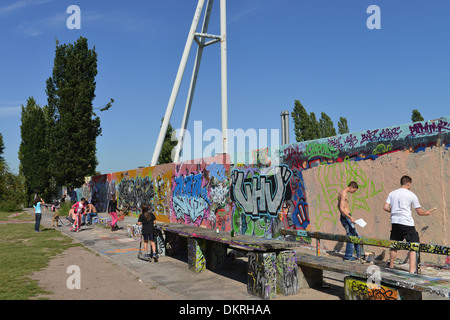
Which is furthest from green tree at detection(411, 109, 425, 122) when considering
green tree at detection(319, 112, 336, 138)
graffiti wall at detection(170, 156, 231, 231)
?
graffiti wall at detection(170, 156, 231, 231)

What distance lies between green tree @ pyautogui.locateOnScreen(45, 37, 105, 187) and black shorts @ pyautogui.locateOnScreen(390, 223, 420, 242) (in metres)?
22.5

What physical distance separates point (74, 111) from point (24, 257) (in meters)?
16.9

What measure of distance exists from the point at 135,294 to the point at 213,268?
2202 millimetres

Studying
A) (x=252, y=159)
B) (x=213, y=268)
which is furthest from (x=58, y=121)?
(x=213, y=268)

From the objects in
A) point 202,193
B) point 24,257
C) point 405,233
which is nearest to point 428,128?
point 405,233

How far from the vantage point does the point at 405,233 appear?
651cm

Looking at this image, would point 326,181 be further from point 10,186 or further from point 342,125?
point 342,125

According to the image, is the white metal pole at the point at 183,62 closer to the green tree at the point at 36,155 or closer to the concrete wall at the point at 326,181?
the concrete wall at the point at 326,181

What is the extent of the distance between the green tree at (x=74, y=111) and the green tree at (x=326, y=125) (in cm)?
3250

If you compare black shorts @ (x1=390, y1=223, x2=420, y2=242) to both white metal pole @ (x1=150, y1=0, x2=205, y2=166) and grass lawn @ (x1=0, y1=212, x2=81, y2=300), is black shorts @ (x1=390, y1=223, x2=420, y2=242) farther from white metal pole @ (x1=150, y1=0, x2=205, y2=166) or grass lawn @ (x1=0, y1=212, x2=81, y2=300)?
white metal pole @ (x1=150, y1=0, x2=205, y2=166)

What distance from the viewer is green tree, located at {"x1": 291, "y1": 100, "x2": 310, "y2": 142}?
45.6 meters

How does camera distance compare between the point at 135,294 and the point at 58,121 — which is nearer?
the point at 135,294
